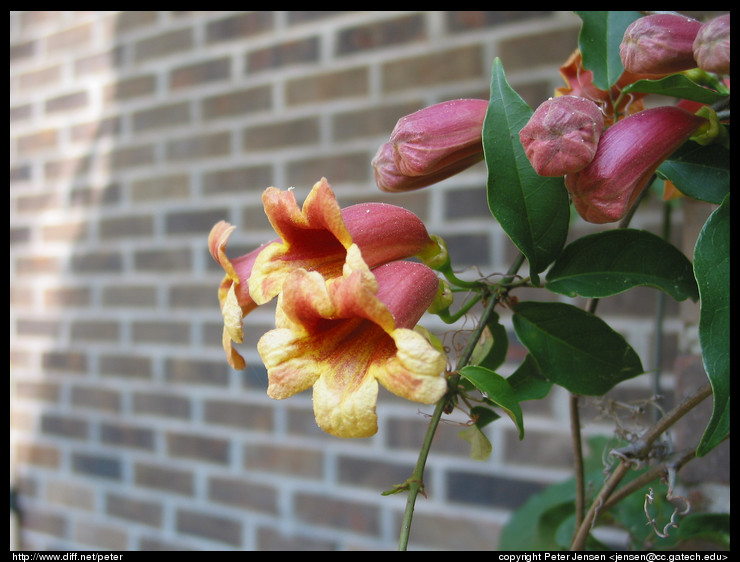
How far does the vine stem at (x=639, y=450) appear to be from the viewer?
1.28 feet

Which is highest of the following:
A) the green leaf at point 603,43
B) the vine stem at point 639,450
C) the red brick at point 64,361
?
the green leaf at point 603,43

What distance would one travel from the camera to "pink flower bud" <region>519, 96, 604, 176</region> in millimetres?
Result: 332

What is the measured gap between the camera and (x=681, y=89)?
1.26 ft

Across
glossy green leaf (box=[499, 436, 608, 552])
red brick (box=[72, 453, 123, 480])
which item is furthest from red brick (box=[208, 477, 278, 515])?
glossy green leaf (box=[499, 436, 608, 552])

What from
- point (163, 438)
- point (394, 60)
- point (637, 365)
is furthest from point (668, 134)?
point (163, 438)

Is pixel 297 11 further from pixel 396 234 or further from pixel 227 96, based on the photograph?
pixel 396 234

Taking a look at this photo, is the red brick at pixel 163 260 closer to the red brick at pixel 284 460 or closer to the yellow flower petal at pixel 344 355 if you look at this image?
the red brick at pixel 284 460

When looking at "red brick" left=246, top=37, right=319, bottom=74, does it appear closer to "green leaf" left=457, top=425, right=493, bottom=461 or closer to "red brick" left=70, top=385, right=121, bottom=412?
"red brick" left=70, top=385, right=121, bottom=412

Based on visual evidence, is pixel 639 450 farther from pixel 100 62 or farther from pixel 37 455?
pixel 37 455

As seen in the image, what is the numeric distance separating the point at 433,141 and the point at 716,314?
0.19 m

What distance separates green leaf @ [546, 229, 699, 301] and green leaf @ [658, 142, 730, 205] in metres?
0.05

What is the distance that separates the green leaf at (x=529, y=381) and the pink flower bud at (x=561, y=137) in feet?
0.53

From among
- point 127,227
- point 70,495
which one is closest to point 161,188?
point 127,227

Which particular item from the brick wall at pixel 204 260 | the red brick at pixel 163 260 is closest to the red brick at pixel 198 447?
the brick wall at pixel 204 260
